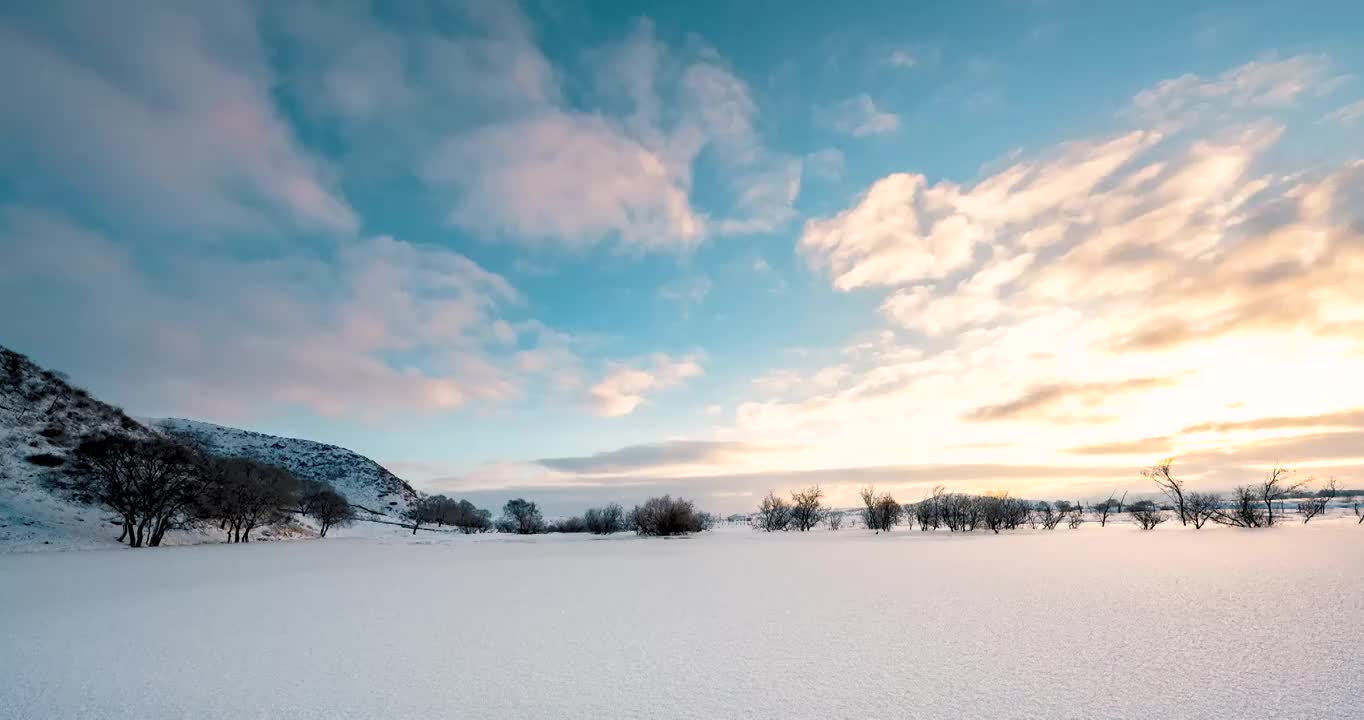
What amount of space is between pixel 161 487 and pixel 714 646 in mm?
45980

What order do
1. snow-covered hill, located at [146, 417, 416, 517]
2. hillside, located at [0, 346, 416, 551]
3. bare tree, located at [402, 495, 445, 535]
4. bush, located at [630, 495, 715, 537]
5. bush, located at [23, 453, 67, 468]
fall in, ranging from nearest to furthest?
1. hillside, located at [0, 346, 416, 551]
2. bush, located at [23, 453, 67, 468]
3. bush, located at [630, 495, 715, 537]
4. snow-covered hill, located at [146, 417, 416, 517]
5. bare tree, located at [402, 495, 445, 535]

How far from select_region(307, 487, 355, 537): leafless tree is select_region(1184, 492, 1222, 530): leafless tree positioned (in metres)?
82.9

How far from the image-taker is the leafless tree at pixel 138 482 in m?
36.7

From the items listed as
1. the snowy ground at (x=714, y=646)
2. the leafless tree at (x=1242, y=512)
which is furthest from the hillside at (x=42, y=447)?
the leafless tree at (x=1242, y=512)

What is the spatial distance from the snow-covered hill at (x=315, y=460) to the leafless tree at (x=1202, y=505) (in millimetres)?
112529

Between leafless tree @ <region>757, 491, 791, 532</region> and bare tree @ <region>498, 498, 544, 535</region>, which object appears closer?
leafless tree @ <region>757, 491, 791, 532</region>

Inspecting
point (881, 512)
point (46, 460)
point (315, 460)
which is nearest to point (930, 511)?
point (881, 512)

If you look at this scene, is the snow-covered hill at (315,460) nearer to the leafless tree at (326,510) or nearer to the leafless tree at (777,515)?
the leafless tree at (326,510)

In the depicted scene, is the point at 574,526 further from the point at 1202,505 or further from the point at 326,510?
the point at 1202,505

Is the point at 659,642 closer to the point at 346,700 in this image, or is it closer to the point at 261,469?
the point at 346,700

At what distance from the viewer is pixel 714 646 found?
8.51 m

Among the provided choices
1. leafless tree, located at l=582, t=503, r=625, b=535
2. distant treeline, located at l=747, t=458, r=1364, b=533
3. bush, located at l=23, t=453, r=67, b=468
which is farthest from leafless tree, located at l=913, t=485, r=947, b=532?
bush, located at l=23, t=453, r=67, b=468

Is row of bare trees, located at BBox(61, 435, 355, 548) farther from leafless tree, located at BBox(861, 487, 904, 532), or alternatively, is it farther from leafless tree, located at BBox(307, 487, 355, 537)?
leafless tree, located at BBox(861, 487, 904, 532)

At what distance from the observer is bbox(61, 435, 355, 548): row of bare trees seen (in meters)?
37.0
